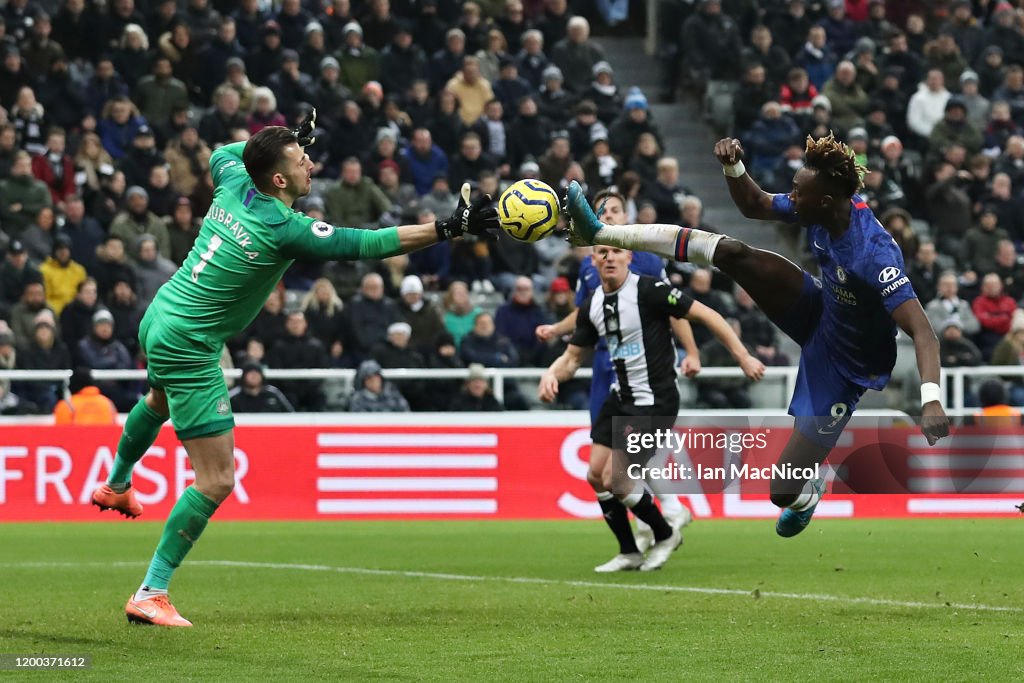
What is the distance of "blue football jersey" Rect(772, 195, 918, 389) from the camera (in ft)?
30.1

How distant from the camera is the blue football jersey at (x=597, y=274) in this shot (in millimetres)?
12906

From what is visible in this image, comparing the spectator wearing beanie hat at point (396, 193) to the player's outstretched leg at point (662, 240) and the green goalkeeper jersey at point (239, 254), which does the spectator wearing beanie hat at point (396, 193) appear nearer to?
the green goalkeeper jersey at point (239, 254)

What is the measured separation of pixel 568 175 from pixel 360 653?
14.7 metres

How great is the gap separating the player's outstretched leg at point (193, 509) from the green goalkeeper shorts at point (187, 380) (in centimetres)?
9

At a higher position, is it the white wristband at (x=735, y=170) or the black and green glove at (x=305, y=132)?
the black and green glove at (x=305, y=132)

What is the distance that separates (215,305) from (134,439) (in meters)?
1.08

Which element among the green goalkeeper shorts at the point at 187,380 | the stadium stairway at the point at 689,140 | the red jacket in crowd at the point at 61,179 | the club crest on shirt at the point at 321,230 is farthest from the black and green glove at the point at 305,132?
the stadium stairway at the point at 689,140

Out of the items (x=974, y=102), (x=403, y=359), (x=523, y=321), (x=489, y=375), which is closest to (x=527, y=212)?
(x=489, y=375)

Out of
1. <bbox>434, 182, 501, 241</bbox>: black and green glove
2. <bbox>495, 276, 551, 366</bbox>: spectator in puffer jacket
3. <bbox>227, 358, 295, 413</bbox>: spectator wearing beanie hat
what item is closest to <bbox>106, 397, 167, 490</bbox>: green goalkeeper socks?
<bbox>434, 182, 501, 241</bbox>: black and green glove

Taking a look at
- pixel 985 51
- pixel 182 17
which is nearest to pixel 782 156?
pixel 985 51

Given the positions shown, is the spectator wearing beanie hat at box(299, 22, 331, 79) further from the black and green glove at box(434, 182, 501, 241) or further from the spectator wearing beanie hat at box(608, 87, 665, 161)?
the black and green glove at box(434, 182, 501, 241)

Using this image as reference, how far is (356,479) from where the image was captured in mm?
17781

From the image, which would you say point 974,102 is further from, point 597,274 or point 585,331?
point 585,331

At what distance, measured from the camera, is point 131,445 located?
973 centimetres
